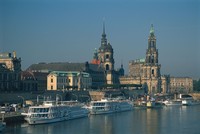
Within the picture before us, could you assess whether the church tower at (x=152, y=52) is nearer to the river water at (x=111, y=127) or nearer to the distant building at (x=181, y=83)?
the distant building at (x=181, y=83)

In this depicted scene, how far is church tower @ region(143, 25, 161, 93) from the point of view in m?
146

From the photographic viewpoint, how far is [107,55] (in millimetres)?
134625

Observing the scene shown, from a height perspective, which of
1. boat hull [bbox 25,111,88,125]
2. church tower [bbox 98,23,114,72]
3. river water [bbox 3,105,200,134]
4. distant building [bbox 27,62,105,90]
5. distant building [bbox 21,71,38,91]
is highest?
church tower [bbox 98,23,114,72]

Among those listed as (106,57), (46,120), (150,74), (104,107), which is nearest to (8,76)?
(104,107)

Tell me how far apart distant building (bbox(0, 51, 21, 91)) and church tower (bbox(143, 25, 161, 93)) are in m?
58.1

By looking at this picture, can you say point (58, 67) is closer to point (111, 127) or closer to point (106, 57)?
point (106, 57)

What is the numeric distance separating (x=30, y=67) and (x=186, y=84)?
74.3 meters

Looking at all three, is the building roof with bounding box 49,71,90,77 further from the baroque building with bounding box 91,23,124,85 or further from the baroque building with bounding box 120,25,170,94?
the baroque building with bounding box 120,25,170,94

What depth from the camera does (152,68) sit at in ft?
480

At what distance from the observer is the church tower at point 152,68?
145750 millimetres

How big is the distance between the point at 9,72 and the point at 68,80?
26612mm

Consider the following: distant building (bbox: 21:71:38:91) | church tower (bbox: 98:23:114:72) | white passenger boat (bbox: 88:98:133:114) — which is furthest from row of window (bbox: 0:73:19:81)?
church tower (bbox: 98:23:114:72)

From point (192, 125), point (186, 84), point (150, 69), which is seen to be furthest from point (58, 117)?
point (186, 84)

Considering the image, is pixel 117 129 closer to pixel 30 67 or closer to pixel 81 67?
pixel 81 67
